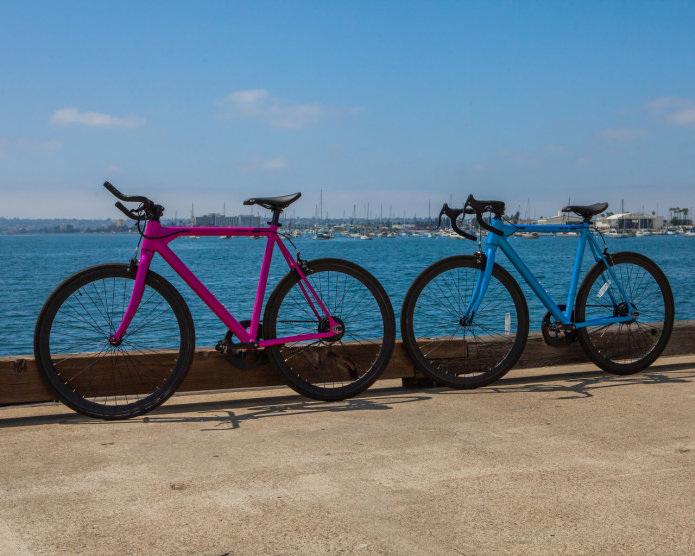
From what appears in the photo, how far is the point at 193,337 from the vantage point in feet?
15.8

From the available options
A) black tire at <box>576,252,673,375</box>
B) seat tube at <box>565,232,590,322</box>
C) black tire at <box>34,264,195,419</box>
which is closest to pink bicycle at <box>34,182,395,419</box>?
black tire at <box>34,264,195,419</box>

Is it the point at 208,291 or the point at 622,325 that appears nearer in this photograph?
the point at 208,291

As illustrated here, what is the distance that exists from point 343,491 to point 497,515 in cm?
67

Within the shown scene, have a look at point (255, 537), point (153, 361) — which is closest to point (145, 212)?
point (153, 361)

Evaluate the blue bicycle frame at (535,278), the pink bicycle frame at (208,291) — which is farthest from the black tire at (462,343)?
the pink bicycle frame at (208,291)

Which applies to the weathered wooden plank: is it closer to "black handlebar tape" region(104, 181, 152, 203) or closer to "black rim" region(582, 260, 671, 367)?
"black rim" region(582, 260, 671, 367)

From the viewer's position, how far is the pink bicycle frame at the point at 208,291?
4797mm

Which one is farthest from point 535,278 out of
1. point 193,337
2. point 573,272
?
point 193,337

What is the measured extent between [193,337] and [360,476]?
1.63 metres

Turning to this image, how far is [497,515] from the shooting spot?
311 centimetres

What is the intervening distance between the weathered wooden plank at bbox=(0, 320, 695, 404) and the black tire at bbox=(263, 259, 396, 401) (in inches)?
7.2

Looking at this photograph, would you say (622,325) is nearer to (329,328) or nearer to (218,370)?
(329,328)

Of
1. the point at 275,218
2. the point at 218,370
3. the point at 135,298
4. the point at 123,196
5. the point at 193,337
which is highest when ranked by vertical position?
the point at 123,196

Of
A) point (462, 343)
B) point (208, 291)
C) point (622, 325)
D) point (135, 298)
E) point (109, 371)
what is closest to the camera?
point (135, 298)
